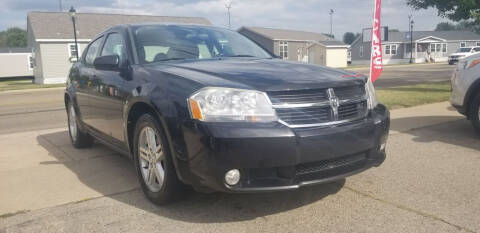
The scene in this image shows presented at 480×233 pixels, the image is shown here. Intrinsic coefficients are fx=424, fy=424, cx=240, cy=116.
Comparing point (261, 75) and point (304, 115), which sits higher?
point (261, 75)

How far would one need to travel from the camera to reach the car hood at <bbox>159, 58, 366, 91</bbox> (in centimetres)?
314

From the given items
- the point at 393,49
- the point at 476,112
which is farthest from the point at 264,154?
the point at 393,49

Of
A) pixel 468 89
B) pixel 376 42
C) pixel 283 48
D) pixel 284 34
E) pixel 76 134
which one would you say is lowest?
pixel 76 134

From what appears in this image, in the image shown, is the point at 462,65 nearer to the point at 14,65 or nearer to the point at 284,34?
the point at 14,65

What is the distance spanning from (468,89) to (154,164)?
4593 mm

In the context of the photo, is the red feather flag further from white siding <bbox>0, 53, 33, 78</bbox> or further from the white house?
white siding <bbox>0, 53, 33, 78</bbox>

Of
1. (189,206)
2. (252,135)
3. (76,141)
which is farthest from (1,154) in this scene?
(252,135)

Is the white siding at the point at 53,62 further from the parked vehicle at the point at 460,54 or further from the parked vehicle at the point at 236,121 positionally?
the parked vehicle at the point at 460,54

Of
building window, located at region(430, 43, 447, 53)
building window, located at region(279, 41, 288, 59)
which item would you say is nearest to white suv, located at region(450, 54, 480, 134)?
building window, located at region(279, 41, 288, 59)

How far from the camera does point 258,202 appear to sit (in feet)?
11.9

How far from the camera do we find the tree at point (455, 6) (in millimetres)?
12859

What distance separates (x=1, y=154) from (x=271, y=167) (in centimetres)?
453

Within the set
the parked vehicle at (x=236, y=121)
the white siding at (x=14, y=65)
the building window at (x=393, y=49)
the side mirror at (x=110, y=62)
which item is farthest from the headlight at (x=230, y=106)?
the building window at (x=393, y=49)

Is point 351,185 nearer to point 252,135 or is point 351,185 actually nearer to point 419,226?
point 419,226
